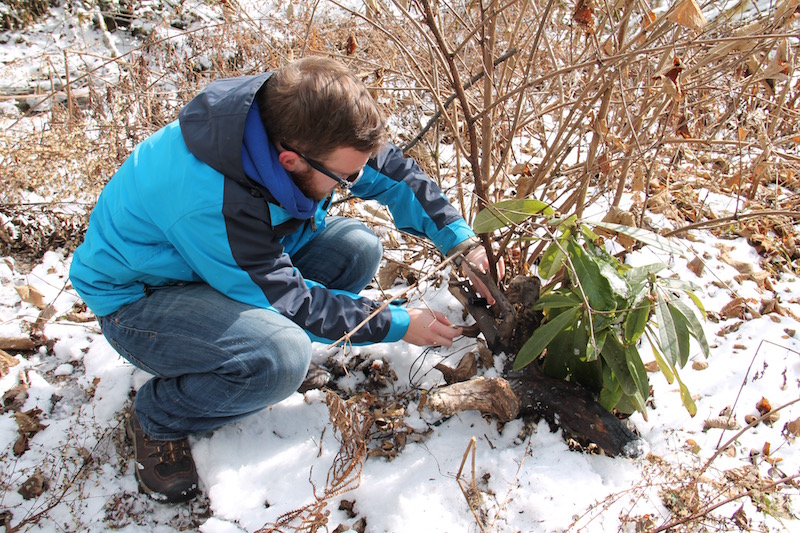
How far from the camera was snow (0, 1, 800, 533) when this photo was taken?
141cm

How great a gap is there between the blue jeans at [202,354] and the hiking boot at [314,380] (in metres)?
0.21

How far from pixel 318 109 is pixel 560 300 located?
793mm

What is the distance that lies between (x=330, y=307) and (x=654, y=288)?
2.75 ft

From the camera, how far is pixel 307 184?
137cm

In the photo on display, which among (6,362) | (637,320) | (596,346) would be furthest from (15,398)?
(637,320)

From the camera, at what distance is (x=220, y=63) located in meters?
3.34

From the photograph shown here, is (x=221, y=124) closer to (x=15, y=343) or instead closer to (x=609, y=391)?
(x=609, y=391)

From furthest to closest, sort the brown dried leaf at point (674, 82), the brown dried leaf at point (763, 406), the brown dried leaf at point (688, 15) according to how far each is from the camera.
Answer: the brown dried leaf at point (763, 406), the brown dried leaf at point (674, 82), the brown dried leaf at point (688, 15)

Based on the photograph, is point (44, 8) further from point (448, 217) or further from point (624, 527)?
point (624, 527)

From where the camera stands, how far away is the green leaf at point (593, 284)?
4.35 ft

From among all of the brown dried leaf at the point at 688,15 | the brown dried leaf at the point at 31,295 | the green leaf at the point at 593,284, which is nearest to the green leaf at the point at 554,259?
the green leaf at the point at 593,284

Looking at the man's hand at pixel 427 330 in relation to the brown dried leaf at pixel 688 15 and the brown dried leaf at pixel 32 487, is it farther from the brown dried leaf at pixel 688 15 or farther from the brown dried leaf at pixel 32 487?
the brown dried leaf at pixel 32 487

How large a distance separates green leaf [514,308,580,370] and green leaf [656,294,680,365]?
198 mm

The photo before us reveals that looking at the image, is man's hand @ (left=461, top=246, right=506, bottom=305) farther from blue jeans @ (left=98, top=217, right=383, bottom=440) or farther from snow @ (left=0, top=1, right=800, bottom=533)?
blue jeans @ (left=98, top=217, right=383, bottom=440)
